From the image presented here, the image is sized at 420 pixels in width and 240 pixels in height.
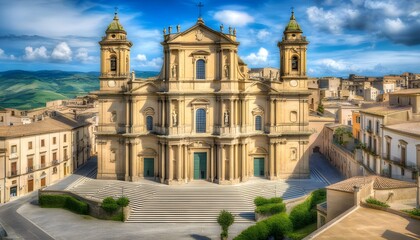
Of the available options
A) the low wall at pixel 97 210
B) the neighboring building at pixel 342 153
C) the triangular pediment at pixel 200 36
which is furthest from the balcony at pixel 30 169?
the neighboring building at pixel 342 153

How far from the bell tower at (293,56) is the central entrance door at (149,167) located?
17.4 m

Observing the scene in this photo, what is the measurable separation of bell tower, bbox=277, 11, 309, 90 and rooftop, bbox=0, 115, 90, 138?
28526mm

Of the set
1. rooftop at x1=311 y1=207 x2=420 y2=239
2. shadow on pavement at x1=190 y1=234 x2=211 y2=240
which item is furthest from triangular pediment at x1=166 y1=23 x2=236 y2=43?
rooftop at x1=311 y1=207 x2=420 y2=239

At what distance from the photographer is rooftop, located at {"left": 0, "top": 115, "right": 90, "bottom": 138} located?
4354 cm

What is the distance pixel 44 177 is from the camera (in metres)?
47.4

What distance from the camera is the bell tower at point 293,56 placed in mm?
44656

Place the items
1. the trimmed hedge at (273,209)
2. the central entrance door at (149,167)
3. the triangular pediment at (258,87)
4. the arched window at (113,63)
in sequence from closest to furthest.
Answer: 1. the trimmed hedge at (273,209)
2. the triangular pediment at (258,87)
3. the central entrance door at (149,167)
4. the arched window at (113,63)

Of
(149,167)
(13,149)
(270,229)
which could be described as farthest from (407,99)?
(13,149)

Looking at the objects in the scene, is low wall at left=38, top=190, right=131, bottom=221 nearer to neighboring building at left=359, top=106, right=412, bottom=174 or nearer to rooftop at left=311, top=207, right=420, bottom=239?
rooftop at left=311, top=207, right=420, bottom=239

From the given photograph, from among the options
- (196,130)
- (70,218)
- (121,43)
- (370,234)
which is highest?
(121,43)

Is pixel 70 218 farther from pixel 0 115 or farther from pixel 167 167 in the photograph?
pixel 0 115

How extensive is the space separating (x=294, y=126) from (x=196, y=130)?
1116cm

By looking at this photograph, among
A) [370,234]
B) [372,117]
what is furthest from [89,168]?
[370,234]

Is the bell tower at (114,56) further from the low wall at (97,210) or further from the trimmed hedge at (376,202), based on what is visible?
the trimmed hedge at (376,202)
